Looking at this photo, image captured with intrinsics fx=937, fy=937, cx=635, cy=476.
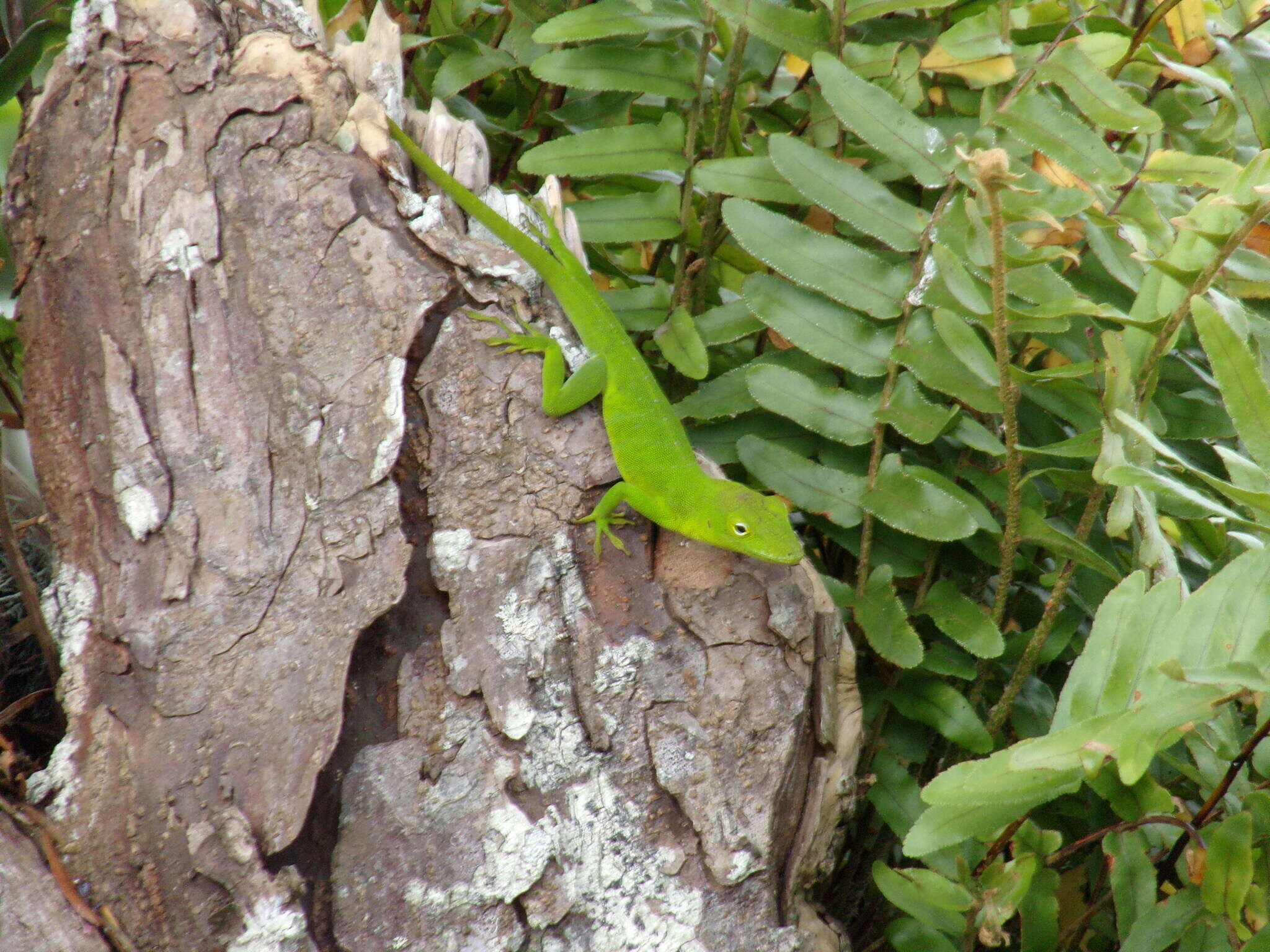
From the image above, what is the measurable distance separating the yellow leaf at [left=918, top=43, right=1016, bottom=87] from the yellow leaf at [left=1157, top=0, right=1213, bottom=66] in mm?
670

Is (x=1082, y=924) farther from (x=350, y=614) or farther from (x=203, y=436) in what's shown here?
(x=203, y=436)

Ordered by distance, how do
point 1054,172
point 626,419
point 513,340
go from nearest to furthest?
1. point 513,340
2. point 626,419
3. point 1054,172

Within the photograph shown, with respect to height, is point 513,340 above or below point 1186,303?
below

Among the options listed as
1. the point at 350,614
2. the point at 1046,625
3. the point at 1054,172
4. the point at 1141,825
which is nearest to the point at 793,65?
the point at 1054,172

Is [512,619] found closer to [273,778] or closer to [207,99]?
[273,778]

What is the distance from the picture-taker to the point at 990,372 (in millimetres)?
1952

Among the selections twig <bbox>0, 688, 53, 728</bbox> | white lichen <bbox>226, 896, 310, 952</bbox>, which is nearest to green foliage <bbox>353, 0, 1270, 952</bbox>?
white lichen <bbox>226, 896, 310, 952</bbox>

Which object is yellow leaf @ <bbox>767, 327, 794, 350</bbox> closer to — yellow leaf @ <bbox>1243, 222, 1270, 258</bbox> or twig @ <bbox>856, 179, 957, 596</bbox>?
twig @ <bbox>856, 179, 957, 596</bbox>

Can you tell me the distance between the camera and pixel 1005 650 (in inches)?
89.0

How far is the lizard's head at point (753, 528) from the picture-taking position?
1.95 meters

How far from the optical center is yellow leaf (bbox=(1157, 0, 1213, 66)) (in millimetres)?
2465

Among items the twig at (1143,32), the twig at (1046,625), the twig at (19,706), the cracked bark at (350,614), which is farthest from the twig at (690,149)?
Result: the twig at (19,706)

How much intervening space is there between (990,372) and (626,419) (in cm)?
85

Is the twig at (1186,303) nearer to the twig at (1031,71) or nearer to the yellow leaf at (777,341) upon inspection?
the twig at (1031,71)
